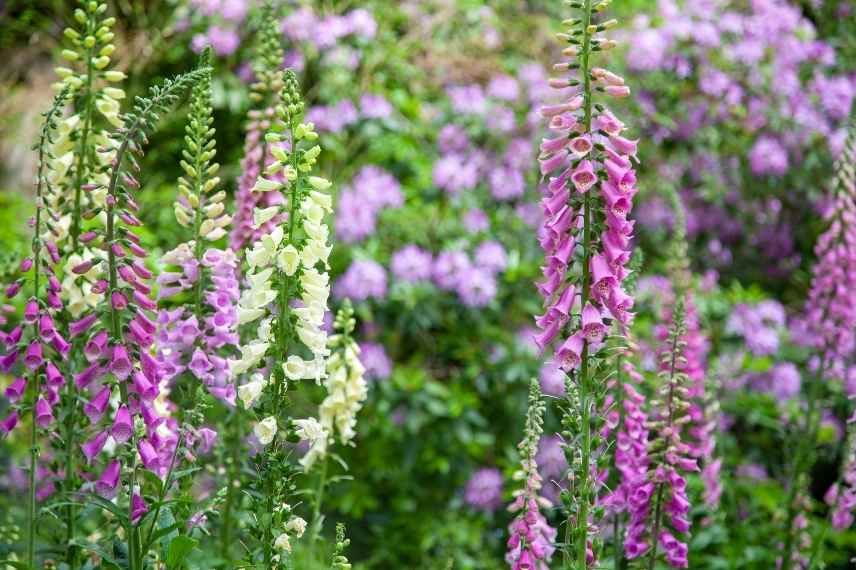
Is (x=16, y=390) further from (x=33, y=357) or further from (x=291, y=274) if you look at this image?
(x=291, y=274)

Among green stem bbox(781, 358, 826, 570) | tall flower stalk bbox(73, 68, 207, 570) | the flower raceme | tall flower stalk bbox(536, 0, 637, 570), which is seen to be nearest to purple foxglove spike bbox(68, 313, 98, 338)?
tall flower stalk bbox(73, 68, 207, 570)

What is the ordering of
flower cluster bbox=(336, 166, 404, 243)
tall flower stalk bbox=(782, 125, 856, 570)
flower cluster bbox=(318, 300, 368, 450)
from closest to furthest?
flower cluster bbox=(318, 300, 368, 450) < tall flower stalk bbox=(782, 125, 856, 570) < flower cluster bbox=(336, 166, 404, 243)

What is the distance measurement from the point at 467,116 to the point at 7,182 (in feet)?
13.0

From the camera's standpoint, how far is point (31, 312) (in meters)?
2.89

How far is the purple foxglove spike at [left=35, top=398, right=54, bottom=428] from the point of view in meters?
2.90

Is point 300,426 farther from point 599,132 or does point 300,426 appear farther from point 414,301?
point 414,301

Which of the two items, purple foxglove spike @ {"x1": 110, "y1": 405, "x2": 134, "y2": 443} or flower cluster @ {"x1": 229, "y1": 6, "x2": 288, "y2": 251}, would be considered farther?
flower cluster @ {"x1": 229, "y1": 6, "x2": 288, "y2": 251}

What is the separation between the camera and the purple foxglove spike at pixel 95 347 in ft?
8.71

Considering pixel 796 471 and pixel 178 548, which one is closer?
pixel 178 548

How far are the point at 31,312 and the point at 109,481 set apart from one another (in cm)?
54

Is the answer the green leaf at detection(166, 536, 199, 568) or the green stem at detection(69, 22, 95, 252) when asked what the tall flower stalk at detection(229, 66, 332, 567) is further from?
the green stem at detection(69, 22, 95, 252)

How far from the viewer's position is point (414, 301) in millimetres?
5918

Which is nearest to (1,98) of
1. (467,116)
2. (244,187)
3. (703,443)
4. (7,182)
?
(7,182)

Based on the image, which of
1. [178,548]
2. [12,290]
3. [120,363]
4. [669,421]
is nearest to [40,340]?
[12,290]
